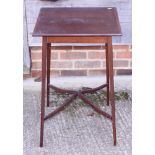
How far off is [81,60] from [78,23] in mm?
1273

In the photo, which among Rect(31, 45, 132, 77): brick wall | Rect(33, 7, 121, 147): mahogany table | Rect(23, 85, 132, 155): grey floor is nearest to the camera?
Rect(33, 7, 121, 147): mahogany table

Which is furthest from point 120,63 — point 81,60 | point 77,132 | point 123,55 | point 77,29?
point 77,29

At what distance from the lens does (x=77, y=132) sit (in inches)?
123

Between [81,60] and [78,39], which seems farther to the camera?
[81,60]

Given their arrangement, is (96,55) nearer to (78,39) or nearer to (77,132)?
(77,132)

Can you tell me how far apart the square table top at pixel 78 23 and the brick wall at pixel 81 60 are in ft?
3.14

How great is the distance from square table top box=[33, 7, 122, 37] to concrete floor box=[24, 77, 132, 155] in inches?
29.4

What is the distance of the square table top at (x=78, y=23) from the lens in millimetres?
2662

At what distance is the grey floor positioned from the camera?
2887 mm

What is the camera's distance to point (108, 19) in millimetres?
2891

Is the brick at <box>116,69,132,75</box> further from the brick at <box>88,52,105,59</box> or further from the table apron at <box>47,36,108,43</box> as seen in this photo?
the table apron at <box>47,36,108,43</box>

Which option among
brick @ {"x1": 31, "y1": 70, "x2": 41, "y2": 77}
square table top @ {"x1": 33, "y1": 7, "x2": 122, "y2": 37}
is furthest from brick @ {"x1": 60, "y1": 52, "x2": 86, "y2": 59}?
square table top @ {"x1": 33, "y1": 7, "x2": 122, "y2": 37}
